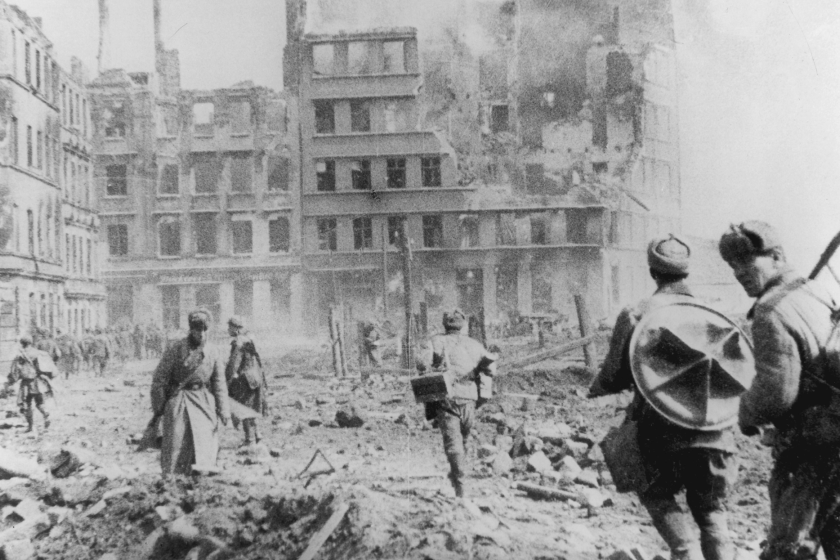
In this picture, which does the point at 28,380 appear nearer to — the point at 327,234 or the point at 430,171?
the point at 327,234

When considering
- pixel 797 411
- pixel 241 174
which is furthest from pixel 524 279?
pixel 797 411

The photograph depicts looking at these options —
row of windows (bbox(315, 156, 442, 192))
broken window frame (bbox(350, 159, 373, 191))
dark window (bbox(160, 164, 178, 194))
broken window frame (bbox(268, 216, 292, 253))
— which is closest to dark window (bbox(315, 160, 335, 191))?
row of windows (bbox(315, 156, 442, 192))

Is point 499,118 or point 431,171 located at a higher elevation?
point 499,118

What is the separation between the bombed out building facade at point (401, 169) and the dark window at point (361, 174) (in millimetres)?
22

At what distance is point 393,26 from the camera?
20.6 ft

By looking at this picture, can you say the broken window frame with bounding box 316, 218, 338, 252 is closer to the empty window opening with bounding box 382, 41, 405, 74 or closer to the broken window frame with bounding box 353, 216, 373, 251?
the broken window frame with bounding box 353, 216, 373, 251

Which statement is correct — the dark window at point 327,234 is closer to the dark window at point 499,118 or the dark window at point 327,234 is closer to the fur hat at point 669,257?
the dark window at point 499,118

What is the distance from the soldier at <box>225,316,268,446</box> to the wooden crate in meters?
2.31

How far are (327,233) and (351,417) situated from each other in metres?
1.99

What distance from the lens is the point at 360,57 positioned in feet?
21.5

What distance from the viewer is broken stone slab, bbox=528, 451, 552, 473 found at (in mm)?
5762

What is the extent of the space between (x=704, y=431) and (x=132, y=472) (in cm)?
545

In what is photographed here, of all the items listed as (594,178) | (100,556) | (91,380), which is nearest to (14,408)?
(91,380)

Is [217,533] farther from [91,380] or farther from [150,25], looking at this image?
[150,25]
